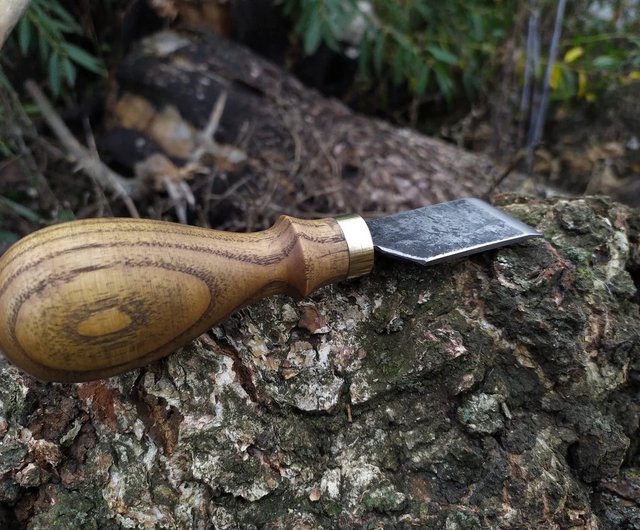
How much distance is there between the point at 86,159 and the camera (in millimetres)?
2250

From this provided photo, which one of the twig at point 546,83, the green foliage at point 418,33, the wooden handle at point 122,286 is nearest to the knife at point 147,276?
the wooden handle at point 122,286

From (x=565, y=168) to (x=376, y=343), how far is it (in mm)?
2094

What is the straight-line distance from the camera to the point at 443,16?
270 centimetres

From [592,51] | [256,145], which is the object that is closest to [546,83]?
[592,51]

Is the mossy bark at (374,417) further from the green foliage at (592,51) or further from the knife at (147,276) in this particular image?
the green foliage at (592,51)

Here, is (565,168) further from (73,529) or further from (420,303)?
(73,529)

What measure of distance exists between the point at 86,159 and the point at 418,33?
163cm

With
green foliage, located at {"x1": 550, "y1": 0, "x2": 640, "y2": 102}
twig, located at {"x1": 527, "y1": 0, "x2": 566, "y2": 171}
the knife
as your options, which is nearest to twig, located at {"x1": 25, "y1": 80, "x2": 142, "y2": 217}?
the knife

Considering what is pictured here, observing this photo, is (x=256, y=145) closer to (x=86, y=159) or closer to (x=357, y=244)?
(x=86, y=159)

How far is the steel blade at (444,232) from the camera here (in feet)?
3.92

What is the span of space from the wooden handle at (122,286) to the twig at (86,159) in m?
1.12

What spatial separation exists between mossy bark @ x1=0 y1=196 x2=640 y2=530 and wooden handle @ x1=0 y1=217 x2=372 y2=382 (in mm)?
124

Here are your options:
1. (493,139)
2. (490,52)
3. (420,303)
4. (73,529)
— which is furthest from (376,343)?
(490,52)

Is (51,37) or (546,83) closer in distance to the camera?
(51,37)
